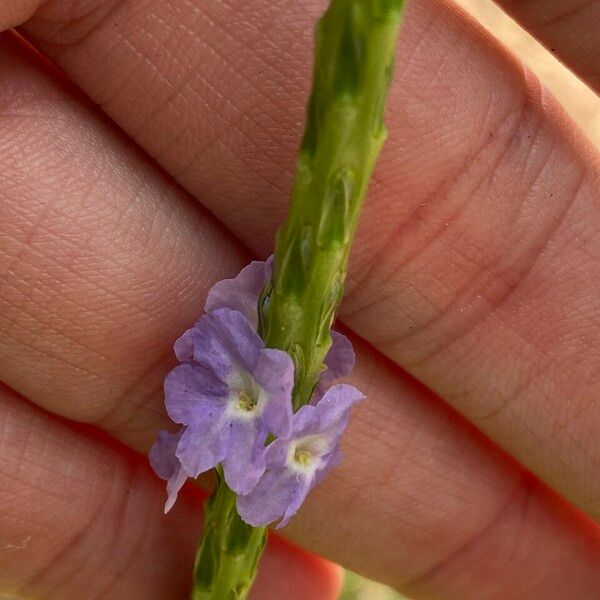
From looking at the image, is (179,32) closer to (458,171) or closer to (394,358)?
(458,171)

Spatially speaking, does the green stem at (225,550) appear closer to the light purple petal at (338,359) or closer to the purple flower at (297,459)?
the purple flower at (297,459)

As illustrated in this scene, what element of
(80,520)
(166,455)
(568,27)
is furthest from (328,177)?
(80,520)

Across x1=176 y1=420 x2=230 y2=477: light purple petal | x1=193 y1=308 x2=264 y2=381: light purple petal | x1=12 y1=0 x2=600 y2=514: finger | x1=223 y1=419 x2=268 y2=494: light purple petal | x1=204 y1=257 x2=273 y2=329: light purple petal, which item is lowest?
x1=176 y1=420 x2=230 y2=477: light purple petal

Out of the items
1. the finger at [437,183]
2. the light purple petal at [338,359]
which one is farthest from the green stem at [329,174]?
the finger at [437,183]

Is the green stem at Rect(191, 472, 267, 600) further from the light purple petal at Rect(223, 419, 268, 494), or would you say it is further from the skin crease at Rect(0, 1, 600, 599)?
the skin crease at Rect(0, 1, 600, 599)

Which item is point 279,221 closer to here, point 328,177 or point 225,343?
point 225,343

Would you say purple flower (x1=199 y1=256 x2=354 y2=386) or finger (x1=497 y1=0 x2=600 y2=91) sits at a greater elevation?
finger (x1=497 y1=0 x2=600 y2=91)

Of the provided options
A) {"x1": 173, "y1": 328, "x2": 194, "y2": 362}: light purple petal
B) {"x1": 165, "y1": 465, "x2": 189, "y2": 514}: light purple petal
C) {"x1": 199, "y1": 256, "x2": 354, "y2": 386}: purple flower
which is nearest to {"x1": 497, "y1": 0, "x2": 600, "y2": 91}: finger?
{"x1": 199, "y1": 256, "x2": 354, "y2": 386}: purple flower
